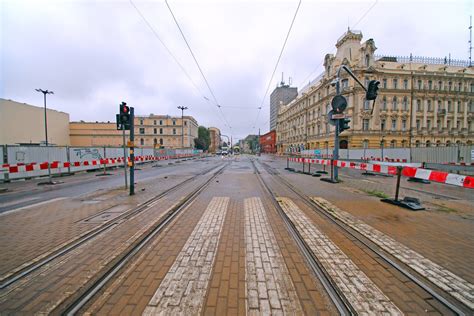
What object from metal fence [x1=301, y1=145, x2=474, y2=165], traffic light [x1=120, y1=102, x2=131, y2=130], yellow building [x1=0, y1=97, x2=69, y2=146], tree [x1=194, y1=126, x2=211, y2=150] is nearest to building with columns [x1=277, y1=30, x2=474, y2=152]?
metal fence [x1=301, y1=145, x2=474, y2=165]

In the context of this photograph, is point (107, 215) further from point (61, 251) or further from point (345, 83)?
point (345, 83)

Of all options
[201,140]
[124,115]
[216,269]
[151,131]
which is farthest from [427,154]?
[201,140]

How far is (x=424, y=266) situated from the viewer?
9.41ft

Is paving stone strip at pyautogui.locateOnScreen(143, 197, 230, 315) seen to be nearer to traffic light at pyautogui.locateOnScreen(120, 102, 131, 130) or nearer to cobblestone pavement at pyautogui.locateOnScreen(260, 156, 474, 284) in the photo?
cobblestone pavement at pyautogui.locateOnScreen(260, 156, 474, 284)

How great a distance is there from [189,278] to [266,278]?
1.04m

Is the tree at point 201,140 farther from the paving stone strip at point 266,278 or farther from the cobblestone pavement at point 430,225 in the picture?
the paving stone strip at point 266,278

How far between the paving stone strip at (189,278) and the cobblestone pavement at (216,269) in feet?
0.04

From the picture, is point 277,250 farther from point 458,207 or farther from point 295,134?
point 295,134

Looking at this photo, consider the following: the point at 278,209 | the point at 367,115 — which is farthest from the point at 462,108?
the point at 278,209

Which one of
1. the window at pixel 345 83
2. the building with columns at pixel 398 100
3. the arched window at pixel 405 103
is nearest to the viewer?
the building with columns at pixel 398 100

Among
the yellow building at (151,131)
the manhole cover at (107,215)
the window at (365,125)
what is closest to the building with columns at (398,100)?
the window at (365,125)

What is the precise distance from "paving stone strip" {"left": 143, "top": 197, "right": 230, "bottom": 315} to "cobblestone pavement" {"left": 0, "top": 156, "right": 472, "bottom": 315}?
12 mm

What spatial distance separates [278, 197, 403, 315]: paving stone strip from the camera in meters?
2.10

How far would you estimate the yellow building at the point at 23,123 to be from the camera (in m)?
45.5
